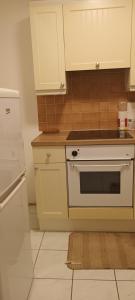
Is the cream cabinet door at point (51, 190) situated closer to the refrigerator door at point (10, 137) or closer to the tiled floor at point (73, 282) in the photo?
the tiled floor at point (73, 282)

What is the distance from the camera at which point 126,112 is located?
8.53 feet

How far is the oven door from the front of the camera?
2201 mm

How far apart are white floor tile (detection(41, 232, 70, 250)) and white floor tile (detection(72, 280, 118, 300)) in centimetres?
44

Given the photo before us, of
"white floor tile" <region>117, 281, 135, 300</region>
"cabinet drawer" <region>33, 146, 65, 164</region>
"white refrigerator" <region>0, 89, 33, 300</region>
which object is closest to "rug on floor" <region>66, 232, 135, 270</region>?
"white floor tile" <region>117, 281, 135, 300</region>

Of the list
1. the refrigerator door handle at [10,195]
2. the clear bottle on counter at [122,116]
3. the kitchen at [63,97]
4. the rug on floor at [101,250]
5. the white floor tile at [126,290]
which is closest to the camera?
the refrigerator door handle at [10,195]

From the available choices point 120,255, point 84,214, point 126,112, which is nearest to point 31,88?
point 126,112

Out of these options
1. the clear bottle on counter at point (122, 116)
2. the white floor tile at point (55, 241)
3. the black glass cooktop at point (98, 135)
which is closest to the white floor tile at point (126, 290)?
the white floor tile at point (55, 241)

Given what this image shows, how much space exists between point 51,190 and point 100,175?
483 mm

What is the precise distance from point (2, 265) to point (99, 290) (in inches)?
34.4

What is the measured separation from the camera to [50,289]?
1742 mm

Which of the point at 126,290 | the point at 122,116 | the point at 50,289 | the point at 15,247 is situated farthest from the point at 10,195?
the point at 122,116

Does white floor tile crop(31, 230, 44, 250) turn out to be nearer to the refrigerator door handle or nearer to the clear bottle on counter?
the refrigerator door handle

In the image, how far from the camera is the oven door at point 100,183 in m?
2.20

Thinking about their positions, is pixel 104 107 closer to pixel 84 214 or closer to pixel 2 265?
pixel 84 214
